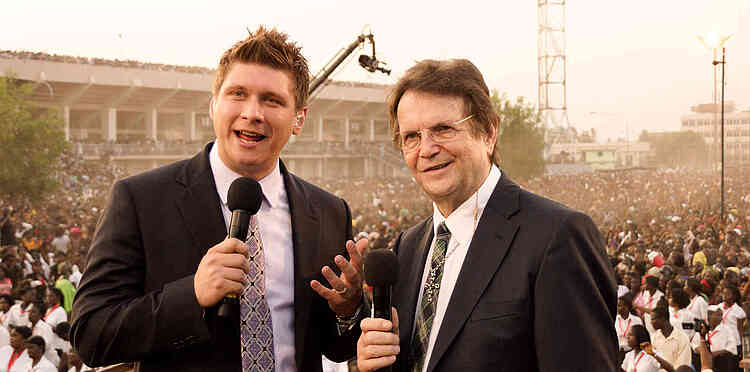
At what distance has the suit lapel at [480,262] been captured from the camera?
7.24 ft

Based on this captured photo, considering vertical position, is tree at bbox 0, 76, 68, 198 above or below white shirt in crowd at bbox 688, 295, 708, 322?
above

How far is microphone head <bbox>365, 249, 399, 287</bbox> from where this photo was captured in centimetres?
212

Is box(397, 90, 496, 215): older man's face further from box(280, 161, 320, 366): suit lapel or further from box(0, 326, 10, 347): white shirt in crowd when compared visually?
box(0, 326, 10, 347): white shirt in crowd

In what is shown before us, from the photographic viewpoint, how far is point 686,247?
45.9 feet

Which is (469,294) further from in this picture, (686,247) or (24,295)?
(686,247)

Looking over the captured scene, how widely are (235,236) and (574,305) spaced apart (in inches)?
43.1

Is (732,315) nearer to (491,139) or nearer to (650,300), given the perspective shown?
(650,300)

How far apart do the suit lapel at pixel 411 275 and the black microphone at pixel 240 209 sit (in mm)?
724

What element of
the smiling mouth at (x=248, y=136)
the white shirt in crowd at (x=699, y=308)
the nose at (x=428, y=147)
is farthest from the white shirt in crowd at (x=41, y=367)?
the white shirt in crowd at (x=699, y=308)

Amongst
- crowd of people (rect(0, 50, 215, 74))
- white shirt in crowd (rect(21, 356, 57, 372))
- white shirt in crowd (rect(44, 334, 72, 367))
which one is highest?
crowd of people (rect(0, 50, 215, 74))

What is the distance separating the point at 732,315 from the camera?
296 inches

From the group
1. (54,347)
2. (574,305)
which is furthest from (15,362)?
(574,305)

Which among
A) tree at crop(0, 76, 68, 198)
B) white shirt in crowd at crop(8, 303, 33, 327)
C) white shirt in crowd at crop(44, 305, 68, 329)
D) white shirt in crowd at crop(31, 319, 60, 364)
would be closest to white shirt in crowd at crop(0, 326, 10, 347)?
white shirt in crowd at crop(31, 319, 60, 364)

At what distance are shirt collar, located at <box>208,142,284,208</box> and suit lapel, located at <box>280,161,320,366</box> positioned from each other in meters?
0.07
